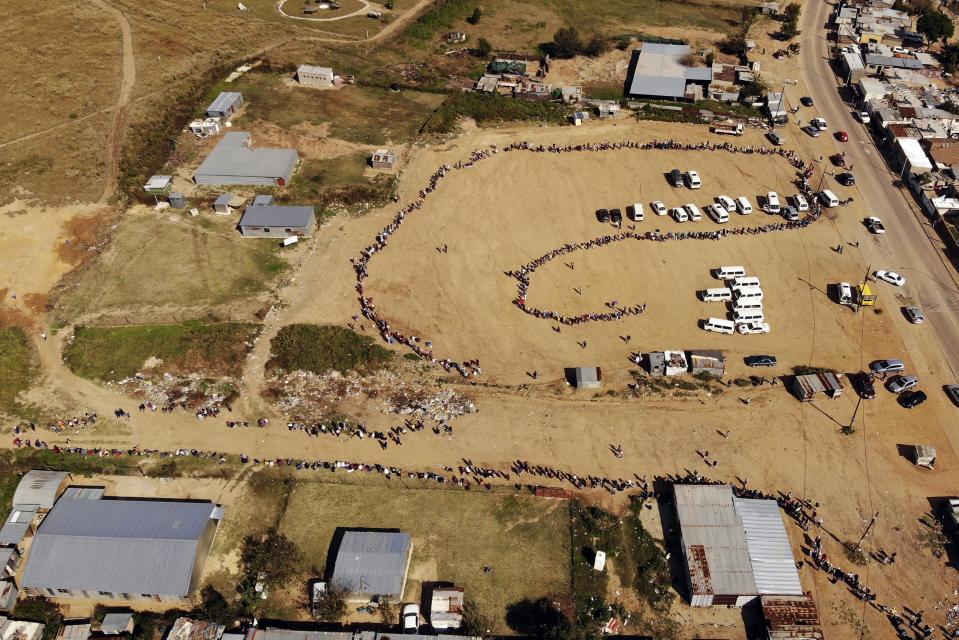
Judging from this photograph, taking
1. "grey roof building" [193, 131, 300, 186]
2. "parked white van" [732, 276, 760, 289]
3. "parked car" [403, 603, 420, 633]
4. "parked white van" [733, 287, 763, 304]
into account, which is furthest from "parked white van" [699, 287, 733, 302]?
"grey roof building" [193, 131, 300, 186]

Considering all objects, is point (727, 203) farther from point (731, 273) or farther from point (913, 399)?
point (913, 399)

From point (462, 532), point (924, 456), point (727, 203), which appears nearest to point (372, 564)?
point (462, 532)

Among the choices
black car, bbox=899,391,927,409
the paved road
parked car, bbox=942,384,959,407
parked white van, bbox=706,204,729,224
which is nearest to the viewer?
black car, bbox=899,391,927,409

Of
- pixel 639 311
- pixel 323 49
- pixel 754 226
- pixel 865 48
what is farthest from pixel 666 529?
pixel 865 48

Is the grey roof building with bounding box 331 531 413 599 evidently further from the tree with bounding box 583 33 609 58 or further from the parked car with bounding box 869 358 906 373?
the tree with bounding box 583 33 609 58

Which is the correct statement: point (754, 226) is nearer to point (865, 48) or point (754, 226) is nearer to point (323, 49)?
point (865, 48)

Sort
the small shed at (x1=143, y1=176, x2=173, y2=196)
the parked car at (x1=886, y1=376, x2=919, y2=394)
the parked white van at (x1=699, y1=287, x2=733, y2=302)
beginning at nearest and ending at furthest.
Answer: the parked car at (x1=886, y1=376, x2=919, y2=394) < the parked white van at (x1=699, y1=287, x2=733, y2=302) < the small shed at (x1=143, y1=176, x2=173, y2=196)

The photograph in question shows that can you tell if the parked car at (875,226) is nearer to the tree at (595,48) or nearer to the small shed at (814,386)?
the small shed at (814,386)
